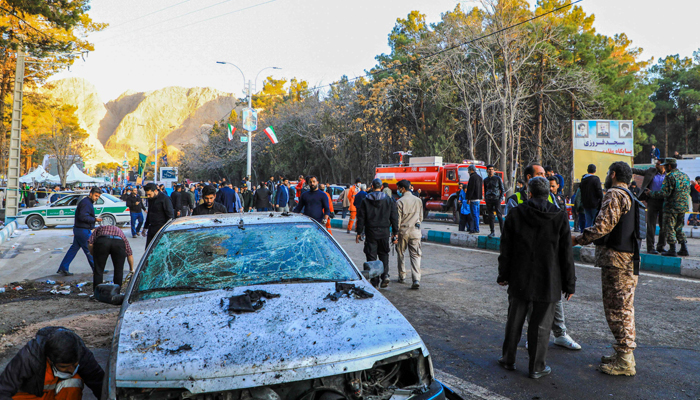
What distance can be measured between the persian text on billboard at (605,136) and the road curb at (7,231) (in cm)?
1989

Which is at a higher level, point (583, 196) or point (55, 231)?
point (583, 196)

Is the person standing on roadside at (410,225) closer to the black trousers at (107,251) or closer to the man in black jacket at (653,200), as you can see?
the black trousers at (107,251)

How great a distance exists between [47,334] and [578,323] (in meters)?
5.07

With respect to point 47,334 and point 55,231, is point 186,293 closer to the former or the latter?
point 47,334

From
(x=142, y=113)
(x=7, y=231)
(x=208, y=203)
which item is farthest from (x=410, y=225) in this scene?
(x=142, y=113)

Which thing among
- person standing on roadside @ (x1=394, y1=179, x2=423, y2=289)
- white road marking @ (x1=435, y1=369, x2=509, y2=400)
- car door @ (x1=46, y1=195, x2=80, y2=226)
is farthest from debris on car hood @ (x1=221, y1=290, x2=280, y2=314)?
car door @ (x1=46, y1=195, x2=80, y2=226)

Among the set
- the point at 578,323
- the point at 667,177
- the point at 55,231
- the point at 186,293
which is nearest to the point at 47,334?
the point at 186,293

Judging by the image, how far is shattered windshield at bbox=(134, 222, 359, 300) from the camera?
3.41 meters

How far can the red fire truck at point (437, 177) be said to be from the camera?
70.4ft

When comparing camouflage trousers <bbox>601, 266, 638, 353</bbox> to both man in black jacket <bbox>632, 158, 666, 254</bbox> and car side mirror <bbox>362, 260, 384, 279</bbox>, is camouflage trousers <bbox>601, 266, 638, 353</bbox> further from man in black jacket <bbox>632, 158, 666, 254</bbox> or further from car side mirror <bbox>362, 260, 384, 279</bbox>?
man in black jacket <bbox>632, 158, 666, 254</bbox>

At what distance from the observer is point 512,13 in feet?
83.1

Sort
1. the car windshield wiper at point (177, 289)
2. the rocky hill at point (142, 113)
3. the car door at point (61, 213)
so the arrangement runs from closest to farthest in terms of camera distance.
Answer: the car windshield wiper at point (177, 289), the car door at point (61, 213), the rocky hill at point (142, 113)

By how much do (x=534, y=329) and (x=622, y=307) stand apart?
2.54 feet

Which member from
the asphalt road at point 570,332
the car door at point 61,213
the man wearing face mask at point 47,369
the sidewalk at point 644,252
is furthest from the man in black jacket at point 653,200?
the car door at point 61,213
